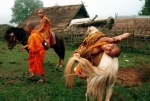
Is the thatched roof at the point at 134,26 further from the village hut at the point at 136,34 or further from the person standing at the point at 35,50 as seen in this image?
the person standing at the point at 35,50

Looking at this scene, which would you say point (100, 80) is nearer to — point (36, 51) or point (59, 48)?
point (36, 51)

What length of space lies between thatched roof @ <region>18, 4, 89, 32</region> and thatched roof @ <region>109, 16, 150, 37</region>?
233 inches

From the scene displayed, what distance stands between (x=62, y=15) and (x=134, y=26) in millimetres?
9703

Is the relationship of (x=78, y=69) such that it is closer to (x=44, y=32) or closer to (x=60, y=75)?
(x=60, y=75)

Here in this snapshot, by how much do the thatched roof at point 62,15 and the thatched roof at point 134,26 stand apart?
19.4ft

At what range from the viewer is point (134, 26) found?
19.6 meters

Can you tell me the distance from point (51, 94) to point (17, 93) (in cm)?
91

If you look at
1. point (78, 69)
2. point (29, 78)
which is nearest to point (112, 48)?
point (78, 69)

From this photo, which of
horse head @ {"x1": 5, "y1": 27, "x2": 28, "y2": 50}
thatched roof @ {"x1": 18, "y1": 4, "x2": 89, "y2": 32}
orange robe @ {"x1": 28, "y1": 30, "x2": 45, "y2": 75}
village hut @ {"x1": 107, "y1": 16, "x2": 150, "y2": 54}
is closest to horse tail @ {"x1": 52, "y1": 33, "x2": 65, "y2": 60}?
horse head @ {"x1": 5, "y1": 27, "x2": 28, "y2": 50}

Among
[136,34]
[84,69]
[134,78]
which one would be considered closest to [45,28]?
[134,78]

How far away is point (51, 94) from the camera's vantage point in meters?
6.94

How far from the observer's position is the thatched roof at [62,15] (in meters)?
25.7

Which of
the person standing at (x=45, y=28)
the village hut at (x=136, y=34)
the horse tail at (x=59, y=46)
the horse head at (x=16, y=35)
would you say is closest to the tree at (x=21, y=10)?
the village hut at (x=136, y=34)

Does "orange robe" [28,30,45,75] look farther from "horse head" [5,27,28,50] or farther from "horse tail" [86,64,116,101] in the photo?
"horse tail" [86,64,116,101]
